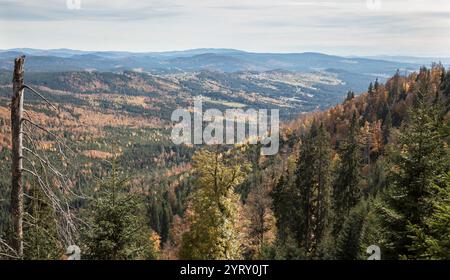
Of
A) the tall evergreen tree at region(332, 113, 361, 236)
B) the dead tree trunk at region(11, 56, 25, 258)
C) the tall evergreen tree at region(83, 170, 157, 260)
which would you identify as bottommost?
the tall evergreen tree at region(332, 113, 361, 236)

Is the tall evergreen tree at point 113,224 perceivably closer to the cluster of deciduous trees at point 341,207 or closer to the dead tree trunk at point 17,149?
the dead tree trunk at point 17,149

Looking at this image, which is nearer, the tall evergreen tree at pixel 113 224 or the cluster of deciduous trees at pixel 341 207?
the cluster of deciduous trees at pixel 341 207

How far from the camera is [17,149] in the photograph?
33.1ft

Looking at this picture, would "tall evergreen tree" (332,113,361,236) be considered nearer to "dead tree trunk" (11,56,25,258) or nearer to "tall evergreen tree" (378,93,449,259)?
"tall evergreen tree" (378,93,449,259)

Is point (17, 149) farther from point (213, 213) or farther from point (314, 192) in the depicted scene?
point (314, 192)

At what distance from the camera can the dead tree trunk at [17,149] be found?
31.0 feet

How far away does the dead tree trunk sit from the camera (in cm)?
944

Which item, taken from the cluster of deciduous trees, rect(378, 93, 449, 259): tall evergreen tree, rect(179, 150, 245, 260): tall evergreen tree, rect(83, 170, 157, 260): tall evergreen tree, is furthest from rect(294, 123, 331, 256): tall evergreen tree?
rect(83, 170, 157, 260): tall evergreen tree

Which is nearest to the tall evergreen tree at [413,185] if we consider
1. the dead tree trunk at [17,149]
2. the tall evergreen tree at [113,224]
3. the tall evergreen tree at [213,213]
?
the tall evergreen tree at [213,213]

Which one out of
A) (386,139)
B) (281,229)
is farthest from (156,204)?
(281,229)
